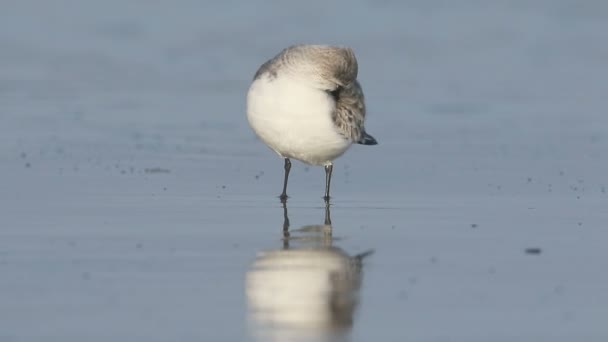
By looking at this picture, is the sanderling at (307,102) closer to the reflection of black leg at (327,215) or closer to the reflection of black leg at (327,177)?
the reflection of black leg at (327,177)

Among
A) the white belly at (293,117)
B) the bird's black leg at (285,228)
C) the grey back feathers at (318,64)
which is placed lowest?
the bird's black leg at (285,228)

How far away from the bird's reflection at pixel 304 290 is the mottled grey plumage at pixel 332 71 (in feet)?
5.76

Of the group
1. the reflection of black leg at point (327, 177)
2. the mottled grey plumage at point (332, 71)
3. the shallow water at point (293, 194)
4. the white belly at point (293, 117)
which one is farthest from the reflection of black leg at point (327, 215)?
the mottled grey plumage at point (332, 71)

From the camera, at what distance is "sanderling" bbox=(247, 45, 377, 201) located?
10.1 meters

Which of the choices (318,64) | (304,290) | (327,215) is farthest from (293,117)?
(304,290)

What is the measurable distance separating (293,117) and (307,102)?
0.15 m

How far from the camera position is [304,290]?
7.05 metres

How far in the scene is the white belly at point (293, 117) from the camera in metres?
10.0

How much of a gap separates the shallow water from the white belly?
0.39m

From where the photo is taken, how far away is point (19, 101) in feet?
50.2

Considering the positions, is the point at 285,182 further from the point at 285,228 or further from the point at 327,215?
the point at 285,228

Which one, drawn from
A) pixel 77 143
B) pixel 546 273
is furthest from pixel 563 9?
pixel 546 273

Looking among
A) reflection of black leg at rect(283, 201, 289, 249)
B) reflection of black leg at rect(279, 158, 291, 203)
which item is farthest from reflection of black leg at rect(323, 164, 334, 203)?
reflection of black leg at rect(283, 201, 289, 249)

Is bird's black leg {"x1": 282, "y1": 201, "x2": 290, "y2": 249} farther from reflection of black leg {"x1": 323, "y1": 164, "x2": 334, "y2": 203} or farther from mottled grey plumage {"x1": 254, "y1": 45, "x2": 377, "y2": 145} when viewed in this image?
mottled grey plumage {"x1": 254, "y1": 45, "x2": 377, "y2": 145}
